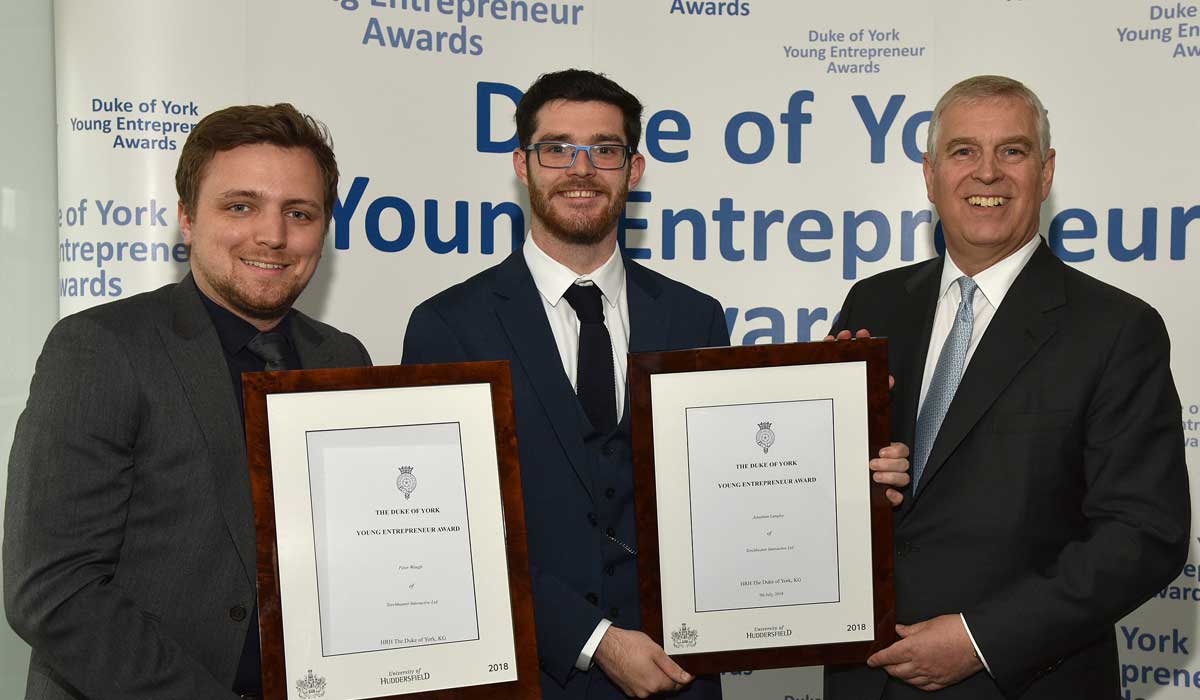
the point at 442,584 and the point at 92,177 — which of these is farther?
the point at 92,177

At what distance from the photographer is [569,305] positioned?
3.04m

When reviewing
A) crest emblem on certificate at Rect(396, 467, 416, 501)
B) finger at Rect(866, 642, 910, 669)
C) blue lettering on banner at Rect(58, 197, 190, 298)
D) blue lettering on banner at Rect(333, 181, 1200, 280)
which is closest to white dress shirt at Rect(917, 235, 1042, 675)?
finger at Rect(866, 642, 910, 669)

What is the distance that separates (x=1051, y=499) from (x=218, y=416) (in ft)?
7.09

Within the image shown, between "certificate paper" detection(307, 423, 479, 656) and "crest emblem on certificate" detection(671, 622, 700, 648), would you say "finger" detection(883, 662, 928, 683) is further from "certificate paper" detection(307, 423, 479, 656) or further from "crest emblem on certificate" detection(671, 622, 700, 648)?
"certificate paper" detection(307, 423, 479, 656)

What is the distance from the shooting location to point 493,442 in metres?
2.43

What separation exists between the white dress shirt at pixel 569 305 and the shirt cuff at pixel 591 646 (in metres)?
0.65

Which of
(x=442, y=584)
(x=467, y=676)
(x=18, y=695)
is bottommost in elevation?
(x=18, y=695)

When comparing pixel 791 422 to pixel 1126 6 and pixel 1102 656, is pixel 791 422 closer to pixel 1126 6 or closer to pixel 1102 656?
pixel 1102 656

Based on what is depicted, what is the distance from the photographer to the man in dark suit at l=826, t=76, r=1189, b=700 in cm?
260

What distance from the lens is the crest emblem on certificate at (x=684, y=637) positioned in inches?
102

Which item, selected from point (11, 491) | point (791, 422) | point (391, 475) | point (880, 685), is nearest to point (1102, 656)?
point (880, 685)

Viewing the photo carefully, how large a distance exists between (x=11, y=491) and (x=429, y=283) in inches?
103

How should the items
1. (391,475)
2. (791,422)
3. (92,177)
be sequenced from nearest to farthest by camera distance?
(391,475) < (791,422) < (92,177)

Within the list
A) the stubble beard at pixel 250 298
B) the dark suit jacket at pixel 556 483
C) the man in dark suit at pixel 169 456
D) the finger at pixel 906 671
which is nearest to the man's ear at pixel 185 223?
the man in dark suit at pixel 169 456
